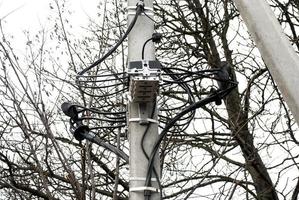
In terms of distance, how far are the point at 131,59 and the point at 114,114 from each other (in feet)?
1.85

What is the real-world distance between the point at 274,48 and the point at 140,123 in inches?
46.4

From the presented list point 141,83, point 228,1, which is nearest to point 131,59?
point 141,83

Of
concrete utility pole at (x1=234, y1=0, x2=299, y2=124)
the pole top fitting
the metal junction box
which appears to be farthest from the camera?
the pole top fitting

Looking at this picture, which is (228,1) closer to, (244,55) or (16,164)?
(244,55)

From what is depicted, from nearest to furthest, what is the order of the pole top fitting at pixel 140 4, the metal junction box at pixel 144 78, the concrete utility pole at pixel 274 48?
the concrete utility pole at pixel 274 48, the metal junction box at pixel 144 78, the pole top fitting at pixel 140 4

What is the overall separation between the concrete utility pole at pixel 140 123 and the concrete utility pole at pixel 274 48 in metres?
1.05

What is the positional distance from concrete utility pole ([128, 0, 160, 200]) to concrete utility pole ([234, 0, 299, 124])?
1050mm

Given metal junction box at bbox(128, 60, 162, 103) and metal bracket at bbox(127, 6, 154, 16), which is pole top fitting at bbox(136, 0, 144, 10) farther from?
metal junction box at bbox(128, 60, 162, 103)

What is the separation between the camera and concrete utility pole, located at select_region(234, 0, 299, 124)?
7.39ft

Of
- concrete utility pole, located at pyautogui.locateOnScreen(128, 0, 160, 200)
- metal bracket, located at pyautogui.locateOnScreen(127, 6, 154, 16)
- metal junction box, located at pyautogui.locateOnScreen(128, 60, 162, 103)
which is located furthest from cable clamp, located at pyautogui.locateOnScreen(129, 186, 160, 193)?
metal bracket, located at pyautogui.locateOnScreen(127, 6, 154, 16)

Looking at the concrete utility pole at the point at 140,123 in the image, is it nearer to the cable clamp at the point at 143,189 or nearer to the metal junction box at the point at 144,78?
the cable clamp at the point at 143,189

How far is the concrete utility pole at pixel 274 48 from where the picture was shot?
7.39 ft

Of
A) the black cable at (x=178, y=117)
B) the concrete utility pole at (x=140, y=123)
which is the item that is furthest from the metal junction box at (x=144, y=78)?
the black cable at (x=178, y=117)

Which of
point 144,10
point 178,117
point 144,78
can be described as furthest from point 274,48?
point 144,10
